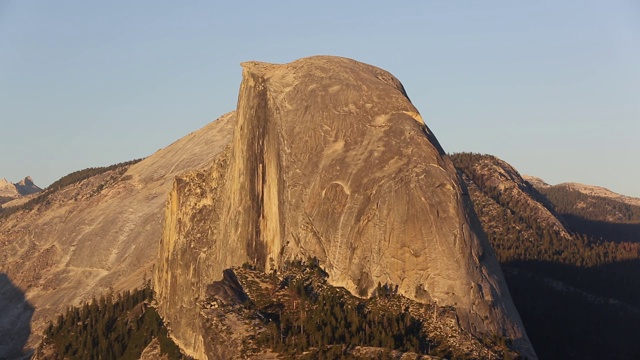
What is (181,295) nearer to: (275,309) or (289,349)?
(275,309)

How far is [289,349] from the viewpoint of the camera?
90.5m

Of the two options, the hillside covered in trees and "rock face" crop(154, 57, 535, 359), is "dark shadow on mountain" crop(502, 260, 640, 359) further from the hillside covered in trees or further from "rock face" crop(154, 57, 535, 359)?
"rock face" crop(154, 57, 535, 359)

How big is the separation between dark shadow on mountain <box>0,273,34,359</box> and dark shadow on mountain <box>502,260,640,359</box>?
80735mm

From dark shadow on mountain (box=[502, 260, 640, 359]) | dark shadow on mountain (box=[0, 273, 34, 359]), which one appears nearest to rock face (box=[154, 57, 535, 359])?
dark shadow on mountain (box=[502, 260, 640, 359])

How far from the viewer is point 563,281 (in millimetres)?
165750

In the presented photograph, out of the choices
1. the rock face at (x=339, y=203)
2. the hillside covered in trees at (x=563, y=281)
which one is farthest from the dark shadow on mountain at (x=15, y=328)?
the hillside covered in trees at (x=563, y=281)

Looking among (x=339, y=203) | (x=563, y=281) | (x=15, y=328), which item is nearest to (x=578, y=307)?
(x=563, y=281)

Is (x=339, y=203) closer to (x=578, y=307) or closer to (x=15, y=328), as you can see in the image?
(x=578, y=307)

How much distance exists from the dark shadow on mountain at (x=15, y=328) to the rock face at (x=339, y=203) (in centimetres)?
6466

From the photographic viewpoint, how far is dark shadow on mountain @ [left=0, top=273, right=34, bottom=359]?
180m

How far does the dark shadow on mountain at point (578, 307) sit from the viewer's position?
140625 millimetres

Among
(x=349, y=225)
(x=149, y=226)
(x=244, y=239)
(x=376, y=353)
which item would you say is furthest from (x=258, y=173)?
(x=149, y=226)

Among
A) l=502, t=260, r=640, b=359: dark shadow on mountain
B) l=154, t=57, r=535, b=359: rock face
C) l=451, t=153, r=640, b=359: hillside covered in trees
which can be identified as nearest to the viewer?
l=154, t=57, r=535, b=359: rock face

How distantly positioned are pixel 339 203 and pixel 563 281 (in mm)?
72637
